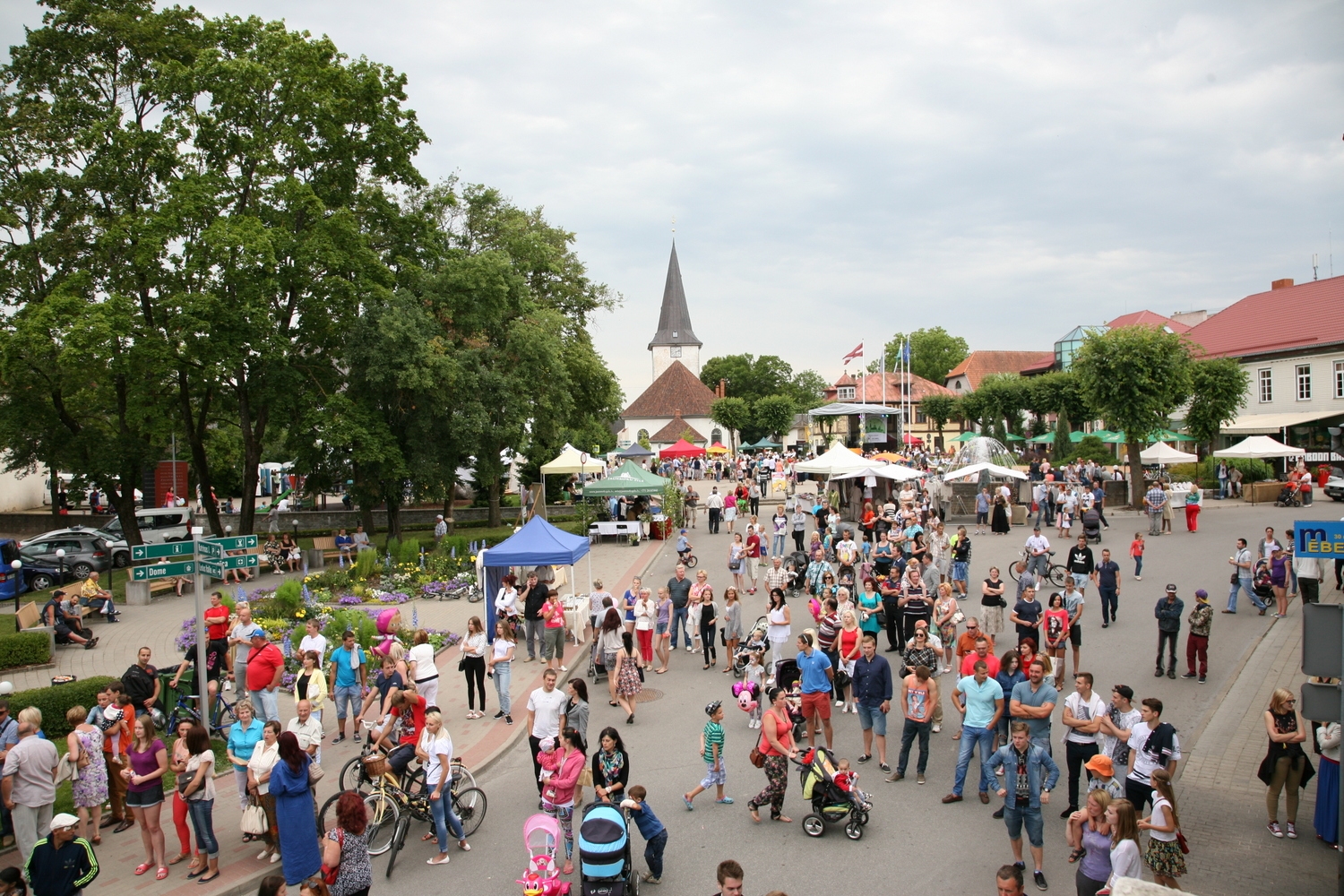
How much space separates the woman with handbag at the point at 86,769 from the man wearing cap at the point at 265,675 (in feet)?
5.40

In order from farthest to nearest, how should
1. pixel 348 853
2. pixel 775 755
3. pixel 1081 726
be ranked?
1. pixel 775 755
2. pixel 1081 726
3. pixel 348 853

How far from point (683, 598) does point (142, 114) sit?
22.9 metres

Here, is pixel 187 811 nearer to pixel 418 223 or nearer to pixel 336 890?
pixel 336 890

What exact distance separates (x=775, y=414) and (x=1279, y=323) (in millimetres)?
41022

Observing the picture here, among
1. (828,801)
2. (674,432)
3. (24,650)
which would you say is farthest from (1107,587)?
(674,432)

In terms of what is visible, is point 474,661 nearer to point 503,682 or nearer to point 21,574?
point 503,682

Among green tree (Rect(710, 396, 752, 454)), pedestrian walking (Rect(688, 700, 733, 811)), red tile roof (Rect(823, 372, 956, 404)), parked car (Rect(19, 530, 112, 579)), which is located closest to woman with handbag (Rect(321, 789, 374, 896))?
pedestrian walking (Rect(688, 700, 733, 811))

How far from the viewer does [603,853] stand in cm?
625

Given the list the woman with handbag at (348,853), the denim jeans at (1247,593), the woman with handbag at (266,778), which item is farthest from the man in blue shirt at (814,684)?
the denim jeans at (1247,593)

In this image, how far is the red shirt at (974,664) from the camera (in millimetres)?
8708

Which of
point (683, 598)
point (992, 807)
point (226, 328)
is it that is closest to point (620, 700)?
point (683, 598)

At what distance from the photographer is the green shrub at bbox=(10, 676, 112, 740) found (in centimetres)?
1148

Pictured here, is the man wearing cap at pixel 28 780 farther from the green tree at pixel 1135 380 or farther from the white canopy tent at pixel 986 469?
the green tree at pixel 1135 380

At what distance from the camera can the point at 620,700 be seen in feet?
38.3
